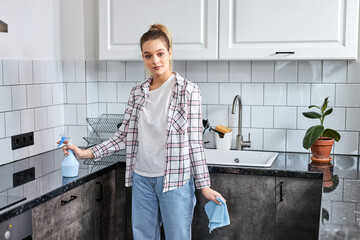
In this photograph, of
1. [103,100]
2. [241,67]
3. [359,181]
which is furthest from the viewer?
[103,100]

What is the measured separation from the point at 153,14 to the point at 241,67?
2.09 ft

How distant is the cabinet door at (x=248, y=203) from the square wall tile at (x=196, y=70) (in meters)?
0.75

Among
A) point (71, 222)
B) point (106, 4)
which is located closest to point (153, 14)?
point (106, 4)

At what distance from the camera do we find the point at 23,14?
2.65 meters

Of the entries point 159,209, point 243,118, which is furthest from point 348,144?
point 159,209

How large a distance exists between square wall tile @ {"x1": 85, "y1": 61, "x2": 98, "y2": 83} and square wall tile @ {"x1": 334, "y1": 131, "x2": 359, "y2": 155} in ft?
5.11

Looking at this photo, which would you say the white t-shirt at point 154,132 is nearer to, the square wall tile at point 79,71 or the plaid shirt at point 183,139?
the plaid shirt at point 183,139

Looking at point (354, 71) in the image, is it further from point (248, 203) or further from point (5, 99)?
point (5, 99)

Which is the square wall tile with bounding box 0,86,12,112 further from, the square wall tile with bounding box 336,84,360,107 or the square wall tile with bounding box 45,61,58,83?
the square wall tile with bounding box 336,84,360,107

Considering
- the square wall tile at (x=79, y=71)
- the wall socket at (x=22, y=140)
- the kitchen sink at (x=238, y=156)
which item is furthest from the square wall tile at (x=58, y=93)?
the kitchen sink at (x=238, y=156)

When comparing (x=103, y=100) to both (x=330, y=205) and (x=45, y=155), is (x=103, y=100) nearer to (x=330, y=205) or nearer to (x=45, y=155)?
(x=45, y=155)

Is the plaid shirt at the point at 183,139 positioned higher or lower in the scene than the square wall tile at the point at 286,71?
lower

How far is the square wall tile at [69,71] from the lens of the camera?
9.93ft

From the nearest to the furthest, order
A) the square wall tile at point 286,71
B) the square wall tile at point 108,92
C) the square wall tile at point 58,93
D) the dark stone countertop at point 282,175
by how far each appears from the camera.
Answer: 1. the dark stone countertop at point 282,175
2. the square wall tile at point 286,71
3. the square wall tile at point 58,93
4. the square wall tile at point 108,92
